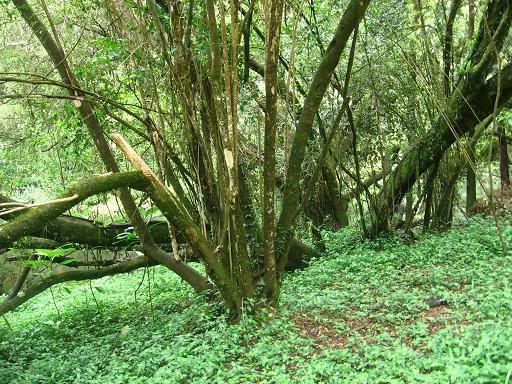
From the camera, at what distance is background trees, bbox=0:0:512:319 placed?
4.82 metres

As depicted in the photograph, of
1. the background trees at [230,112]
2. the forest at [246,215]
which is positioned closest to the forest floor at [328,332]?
the forest at [246,215]

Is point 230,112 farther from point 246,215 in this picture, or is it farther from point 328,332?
point 328,332

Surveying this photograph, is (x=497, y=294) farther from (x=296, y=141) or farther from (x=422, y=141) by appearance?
(x=422, y=141)

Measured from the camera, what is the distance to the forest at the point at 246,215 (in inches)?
167

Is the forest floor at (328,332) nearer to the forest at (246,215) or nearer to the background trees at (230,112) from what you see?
the forest at (246,215)

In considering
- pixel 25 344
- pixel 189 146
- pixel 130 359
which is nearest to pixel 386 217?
pixel 189 146

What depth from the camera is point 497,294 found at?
4.46 metres

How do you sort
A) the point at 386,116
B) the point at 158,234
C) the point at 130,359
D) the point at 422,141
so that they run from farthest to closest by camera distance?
1. the point at 386,116
2. the point at 422,141
3. the point at 158,234
4. the point at 130,359

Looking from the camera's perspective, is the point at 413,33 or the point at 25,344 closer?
the point at 25,344

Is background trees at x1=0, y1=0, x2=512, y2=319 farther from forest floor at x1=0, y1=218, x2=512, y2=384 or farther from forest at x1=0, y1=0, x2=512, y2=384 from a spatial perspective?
forest floor at x1=0, y1=218, x2=512, y2=384

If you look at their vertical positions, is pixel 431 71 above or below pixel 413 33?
below

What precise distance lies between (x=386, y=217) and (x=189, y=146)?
4432 millimetres

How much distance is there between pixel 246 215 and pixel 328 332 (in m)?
1.84

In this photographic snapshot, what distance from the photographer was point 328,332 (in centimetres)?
491
